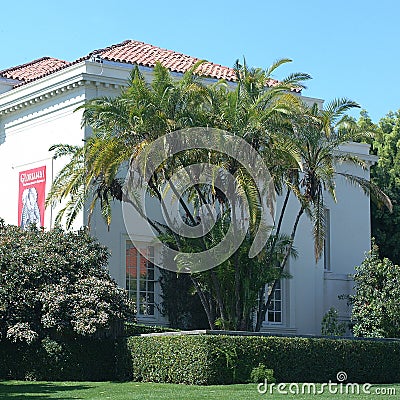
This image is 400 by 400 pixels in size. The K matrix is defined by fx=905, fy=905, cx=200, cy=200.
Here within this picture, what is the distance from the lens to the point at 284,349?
22.0 metres

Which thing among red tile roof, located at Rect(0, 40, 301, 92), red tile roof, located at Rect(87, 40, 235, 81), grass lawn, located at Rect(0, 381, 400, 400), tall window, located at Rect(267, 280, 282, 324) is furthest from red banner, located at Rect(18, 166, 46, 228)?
grass lawn, located at Rect(0, 381, 400, 400)

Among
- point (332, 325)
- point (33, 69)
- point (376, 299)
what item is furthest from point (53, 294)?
point (33, 69)

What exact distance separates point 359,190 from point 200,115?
46.1 feet

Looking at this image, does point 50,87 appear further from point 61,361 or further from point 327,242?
point 327,242

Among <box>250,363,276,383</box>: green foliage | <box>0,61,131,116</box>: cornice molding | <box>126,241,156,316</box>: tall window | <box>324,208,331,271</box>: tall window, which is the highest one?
<box>0,61,131,116</box>: cornice molding

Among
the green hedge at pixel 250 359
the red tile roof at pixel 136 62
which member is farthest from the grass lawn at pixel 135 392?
the red tile roof at pixel 136 62

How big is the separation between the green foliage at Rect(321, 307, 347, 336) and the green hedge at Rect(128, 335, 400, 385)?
24.2 ft

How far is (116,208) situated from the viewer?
29609 mm

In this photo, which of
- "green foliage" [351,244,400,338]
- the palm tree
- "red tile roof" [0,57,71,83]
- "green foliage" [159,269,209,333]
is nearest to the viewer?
the palm tree

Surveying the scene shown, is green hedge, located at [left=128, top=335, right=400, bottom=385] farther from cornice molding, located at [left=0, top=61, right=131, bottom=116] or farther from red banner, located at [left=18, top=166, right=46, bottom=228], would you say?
cornice molding, located at [left=0, top=61, right=131, bottom=116]

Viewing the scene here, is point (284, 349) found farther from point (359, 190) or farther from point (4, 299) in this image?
point (359, 190)

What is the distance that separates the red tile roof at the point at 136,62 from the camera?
3272cm

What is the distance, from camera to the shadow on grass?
18641 millimetres

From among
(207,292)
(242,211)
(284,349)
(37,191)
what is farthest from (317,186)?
(37,191)
